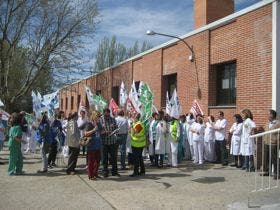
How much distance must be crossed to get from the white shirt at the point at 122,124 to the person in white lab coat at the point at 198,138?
257 cm

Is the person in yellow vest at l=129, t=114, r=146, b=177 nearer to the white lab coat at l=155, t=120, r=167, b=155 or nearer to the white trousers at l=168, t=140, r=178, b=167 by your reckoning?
the white lab coat at l=155, t=120, r=167, b=155

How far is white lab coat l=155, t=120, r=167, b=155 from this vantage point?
1423 centimetres

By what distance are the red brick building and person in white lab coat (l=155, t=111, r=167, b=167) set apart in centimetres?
276

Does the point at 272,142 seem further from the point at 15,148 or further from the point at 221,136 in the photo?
the point at 15,148

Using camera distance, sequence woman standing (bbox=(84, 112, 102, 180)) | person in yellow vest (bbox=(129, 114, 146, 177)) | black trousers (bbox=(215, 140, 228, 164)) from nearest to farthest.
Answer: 1. woman standing (bbox=(84, 112, 102, 180))
2. person in yellow vest (bbox=(129, 114, 146, 177))
3. black trousers (bbox=(215, 140, 228, 164))

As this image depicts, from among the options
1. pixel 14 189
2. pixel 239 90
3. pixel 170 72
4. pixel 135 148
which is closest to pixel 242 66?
pixel 239 90

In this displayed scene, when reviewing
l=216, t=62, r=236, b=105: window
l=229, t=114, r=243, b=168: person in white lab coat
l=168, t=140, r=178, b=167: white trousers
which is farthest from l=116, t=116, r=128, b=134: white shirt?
l=216, t=62, r=236, b=105: window

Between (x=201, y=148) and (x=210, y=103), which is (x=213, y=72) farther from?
(x=201, y=148)

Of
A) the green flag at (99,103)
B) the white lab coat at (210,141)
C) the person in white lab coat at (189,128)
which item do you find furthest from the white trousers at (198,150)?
the green flag at (99,103)

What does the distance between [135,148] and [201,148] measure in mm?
3443

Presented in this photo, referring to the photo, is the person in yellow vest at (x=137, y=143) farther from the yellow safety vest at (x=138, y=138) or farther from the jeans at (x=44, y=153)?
the jeans at (x=44, y=153)

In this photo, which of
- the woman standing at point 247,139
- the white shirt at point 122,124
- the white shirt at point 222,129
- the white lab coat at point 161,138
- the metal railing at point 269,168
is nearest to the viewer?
the metal railing at point 269,168

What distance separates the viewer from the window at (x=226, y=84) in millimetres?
16219

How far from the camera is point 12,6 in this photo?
26.1 meters
